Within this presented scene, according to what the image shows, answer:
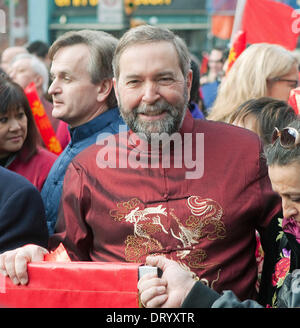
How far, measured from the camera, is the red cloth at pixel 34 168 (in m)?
3.88

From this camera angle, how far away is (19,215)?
294 centimetres

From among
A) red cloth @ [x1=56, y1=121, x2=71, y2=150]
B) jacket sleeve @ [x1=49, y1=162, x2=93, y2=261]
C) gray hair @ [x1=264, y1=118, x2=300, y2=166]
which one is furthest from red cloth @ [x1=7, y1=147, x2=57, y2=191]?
gray hair @ [x1=264, y1=118, x2=300, y2=166]

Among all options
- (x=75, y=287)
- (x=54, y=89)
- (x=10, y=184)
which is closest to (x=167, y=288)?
(x=75, y=287)

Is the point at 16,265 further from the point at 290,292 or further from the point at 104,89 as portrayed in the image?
the point at 104,89

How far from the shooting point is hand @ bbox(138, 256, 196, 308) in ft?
7.27

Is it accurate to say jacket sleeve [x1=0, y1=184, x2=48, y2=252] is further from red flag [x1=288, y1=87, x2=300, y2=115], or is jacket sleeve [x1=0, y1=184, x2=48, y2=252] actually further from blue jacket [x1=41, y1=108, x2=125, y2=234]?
red flag [x1=288, y1=87, x2=300, y2=115]

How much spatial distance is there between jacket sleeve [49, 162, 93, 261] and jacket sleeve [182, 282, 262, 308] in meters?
0.78

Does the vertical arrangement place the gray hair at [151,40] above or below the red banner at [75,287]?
above

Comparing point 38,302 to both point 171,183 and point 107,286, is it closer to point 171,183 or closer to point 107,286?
point 107,286

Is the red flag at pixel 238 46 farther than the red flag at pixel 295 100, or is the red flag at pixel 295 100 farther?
the red flag at pixel 238 46

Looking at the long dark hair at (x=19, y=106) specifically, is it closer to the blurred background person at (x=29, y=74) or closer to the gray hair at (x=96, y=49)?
the gray hair at (x=96, y=49)

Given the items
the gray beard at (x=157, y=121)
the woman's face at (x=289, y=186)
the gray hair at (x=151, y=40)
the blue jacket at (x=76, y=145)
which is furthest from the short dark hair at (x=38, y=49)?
the woman's face at (x=289, y=186)

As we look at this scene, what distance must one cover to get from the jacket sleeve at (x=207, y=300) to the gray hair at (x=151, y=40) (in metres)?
1.04

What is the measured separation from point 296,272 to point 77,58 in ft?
6.06
